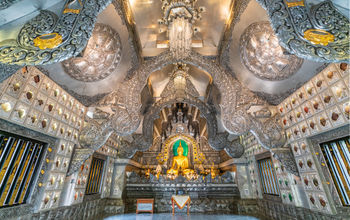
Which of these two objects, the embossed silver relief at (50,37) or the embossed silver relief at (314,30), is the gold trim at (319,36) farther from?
the embossed silver relief at (50,37)

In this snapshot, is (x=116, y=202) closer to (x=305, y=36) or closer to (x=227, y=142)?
(x=227, y=142)

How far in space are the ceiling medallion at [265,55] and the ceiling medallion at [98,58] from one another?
16.2 ft

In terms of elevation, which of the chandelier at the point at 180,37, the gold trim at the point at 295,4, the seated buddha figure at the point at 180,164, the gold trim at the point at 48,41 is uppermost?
the chandelier at the point at 180,37

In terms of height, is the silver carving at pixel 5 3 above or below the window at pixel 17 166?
above

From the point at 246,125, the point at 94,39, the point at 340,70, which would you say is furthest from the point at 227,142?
the point at 94,39

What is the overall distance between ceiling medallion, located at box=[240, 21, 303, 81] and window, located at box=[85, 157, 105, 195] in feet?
26.6

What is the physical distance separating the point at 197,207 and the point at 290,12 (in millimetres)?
9148

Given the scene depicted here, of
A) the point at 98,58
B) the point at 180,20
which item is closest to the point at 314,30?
the point at 180,20

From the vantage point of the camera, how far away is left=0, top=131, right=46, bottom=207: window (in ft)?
12.0

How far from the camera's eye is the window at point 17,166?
3.65 metres

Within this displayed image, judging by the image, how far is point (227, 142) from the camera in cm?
820

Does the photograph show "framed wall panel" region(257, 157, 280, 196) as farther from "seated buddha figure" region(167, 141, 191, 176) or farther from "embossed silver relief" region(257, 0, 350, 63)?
"embossed silver relief" region(257, 0, 350, 63)

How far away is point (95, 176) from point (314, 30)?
889 centimetres

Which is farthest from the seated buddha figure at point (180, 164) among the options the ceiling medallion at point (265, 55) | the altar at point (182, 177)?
the ceiling medallion at point (265, 55)
